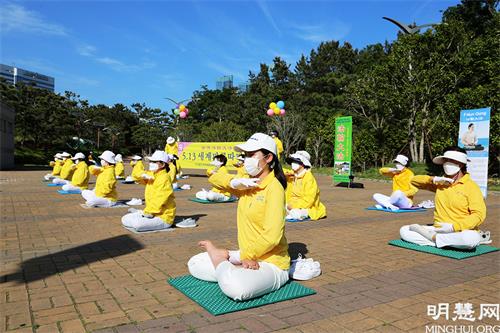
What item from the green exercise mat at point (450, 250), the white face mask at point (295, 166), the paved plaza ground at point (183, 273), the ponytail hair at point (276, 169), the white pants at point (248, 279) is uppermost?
the ponytail hair at point (276, 169)

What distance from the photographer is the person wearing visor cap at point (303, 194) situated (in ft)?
29.5

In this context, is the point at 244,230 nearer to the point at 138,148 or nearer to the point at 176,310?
the point at 176,310

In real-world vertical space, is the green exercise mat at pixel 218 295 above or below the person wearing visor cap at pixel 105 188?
below

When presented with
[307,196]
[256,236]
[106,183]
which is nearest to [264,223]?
[256,236]

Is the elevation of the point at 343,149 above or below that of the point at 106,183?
above

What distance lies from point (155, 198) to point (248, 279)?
3.91 meters

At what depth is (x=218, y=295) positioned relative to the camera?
4059 mm

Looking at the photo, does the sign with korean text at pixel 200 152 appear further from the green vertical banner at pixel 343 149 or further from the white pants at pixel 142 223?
the white pants at pixel 142 223

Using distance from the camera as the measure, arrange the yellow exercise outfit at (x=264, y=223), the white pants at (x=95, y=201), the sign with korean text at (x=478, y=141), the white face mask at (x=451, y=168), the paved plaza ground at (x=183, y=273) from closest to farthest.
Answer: the paved plaza ground at (x=183, y=273)
the yellow exercise outfit at (x=264, y=223)
the white face mask at (x=451, y=168)
the white pants at (x=95, y=201)
the sign with korean text at (x=478, y=141)

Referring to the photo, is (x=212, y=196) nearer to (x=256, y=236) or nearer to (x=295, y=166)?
(x=295, y=166)

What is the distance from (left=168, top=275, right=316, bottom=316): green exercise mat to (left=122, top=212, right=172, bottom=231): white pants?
277cm

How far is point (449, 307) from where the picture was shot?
391 cm

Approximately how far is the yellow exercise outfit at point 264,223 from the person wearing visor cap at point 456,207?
312 centimetres

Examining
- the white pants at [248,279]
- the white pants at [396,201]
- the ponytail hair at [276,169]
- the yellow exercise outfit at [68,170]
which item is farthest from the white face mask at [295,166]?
the yellow exercise outfit at [68,170]
